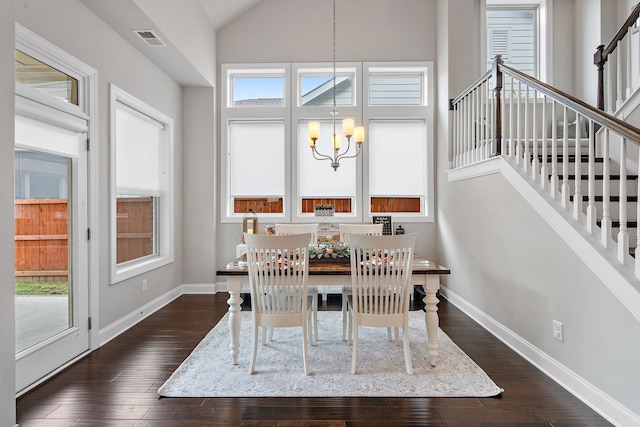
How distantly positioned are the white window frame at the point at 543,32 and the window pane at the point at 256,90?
9.60ft

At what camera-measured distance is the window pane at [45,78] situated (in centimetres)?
231

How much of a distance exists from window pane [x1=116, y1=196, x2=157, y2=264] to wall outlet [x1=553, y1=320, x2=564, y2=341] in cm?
374

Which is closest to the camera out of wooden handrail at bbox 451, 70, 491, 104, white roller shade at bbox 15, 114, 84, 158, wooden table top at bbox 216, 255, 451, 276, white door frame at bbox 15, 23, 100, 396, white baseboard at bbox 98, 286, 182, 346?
white roller shade at bbox 15, 114, 84, 158

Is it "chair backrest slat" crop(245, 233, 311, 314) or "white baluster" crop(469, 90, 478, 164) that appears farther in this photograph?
"white baluster" crop(469, 90, 478, 164)

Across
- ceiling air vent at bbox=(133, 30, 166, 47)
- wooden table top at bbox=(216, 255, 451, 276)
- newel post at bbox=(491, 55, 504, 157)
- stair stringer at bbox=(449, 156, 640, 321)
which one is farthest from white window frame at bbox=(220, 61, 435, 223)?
wooden table top at bbox=(216, 255, 451, 276)

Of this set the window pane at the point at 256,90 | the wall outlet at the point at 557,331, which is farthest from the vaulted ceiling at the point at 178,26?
the wall outlet at the point at 557,331

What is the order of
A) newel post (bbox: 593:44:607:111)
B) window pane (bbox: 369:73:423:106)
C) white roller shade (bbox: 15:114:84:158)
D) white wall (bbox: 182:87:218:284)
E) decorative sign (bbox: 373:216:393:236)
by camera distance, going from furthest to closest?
window pane (bbox: 369:73:423:106)
white wall (bbox: 182:87:218:284)
decorative sign (bbox: 373:216:393:236)
newel post (bbox: 593:44:607:111)
white roller shade (bbox: 15:114:84:158)

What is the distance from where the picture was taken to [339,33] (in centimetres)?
500

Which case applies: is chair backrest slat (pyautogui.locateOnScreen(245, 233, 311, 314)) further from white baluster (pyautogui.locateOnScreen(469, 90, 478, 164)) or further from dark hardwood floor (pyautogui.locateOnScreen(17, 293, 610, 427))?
white baluster (pyautogui.locateOnScreen(469, 90, 478, 164))

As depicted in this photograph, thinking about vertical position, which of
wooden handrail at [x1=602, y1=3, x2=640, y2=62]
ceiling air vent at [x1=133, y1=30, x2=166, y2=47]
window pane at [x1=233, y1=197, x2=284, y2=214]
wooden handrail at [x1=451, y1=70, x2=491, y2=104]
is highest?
wooden handrail at [x1=602, y1=3, x2=640, y2=62]

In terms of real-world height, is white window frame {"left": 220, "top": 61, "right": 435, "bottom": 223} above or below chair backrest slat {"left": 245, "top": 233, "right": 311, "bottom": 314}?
above

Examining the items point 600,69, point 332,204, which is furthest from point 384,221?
point 600,69

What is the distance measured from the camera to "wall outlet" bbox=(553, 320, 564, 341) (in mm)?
2395

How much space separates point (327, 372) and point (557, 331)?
5.24 ft
